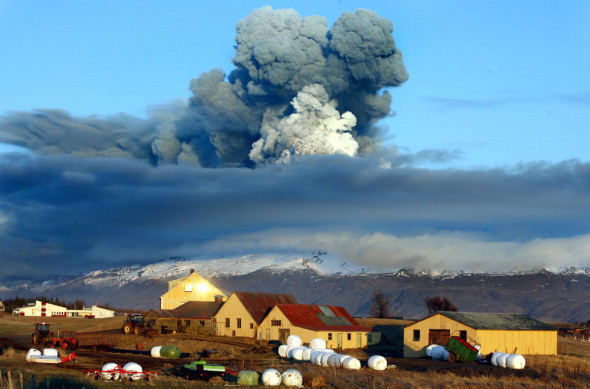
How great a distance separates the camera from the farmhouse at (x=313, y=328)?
70250 mm

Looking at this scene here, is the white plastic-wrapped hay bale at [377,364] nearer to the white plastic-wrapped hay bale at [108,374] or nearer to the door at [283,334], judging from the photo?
the white plastic-wrapped hay bale at [108,374]

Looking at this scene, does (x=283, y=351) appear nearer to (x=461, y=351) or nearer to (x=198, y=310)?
(x=461, y=351)

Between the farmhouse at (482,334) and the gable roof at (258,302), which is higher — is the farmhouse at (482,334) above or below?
below

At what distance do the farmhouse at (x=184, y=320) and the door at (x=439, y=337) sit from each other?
24.6m

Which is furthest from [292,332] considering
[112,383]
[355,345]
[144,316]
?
[112,383]

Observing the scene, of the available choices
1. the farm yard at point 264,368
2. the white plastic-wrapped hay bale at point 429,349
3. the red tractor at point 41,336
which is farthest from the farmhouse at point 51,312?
the white plastic-wrapped hay bale at point 429,349

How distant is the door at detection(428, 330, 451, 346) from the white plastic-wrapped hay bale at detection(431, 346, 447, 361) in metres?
2.36

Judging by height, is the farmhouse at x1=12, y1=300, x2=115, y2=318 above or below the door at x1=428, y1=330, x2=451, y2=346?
below

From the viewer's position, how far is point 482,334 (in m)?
62.6

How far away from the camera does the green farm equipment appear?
56344mm

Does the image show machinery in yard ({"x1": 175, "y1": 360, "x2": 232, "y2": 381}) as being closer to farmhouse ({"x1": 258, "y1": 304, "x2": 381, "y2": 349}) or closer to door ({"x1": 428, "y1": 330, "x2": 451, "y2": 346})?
door ({"x1": 428, "y1": 330, "x2": 451, "y2": 346})

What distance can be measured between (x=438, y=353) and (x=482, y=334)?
14.2 ft

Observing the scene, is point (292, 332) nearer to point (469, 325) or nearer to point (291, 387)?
point (469, 325)

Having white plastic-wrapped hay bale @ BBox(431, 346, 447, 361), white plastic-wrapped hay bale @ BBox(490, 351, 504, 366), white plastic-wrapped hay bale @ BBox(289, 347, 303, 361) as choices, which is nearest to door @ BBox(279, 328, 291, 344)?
white plastic-wrapped hay bale @ BBox(289, 347, 303, 361)
